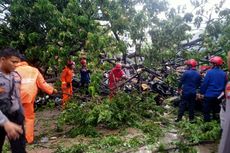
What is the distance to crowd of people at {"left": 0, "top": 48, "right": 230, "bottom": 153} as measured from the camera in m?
3.68

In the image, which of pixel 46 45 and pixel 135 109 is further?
pixel 46 45

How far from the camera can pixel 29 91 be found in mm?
5191

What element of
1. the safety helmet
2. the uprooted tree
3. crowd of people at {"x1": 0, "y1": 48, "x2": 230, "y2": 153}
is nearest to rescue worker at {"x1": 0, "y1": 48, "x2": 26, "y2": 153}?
crowd of people at {"x1": 0, "y1": 48, "x2": 230, "y2": 153}

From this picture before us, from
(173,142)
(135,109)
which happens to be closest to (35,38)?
(135,109)

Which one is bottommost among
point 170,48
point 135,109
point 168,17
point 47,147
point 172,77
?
point 47,147

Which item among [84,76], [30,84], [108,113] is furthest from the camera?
[84,76]

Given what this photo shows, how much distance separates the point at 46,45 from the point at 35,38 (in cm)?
34

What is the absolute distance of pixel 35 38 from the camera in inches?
345

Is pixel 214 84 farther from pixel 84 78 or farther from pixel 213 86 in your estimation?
pixel 84 78

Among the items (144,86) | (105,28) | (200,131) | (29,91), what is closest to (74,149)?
(29,91)

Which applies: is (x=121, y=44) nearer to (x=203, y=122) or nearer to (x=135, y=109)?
(x=135, y=109)

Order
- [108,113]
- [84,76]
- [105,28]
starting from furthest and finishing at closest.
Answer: [84,76] → [105,28] → [108,113]

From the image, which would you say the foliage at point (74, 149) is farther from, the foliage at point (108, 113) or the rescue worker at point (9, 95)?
the rescue worker at point (9, 95)

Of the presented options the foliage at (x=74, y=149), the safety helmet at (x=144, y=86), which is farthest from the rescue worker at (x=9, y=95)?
the safety helmet at (x=144, y=86)
